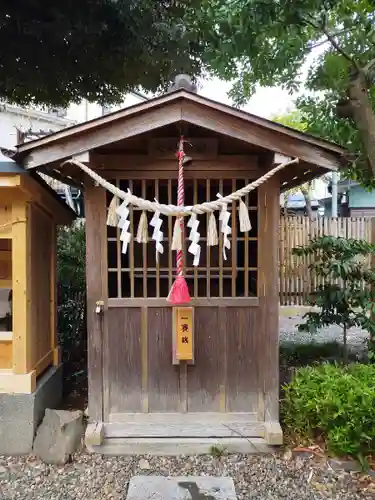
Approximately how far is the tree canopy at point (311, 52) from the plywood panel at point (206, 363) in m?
2.49

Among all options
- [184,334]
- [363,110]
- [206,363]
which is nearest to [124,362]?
[184,334]

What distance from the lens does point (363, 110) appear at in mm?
5199

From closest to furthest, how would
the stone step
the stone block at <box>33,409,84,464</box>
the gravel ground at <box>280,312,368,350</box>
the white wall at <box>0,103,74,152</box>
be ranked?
the stone block at <box>33,409,84,464</box> → the stone step → the gravel ground at <box>280,312,368,350</box> → the white wall at <box>0,103,74,152</box>

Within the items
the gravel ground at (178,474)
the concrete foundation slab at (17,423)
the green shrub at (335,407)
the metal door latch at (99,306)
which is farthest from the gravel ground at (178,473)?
the metal door latch at (99,306)

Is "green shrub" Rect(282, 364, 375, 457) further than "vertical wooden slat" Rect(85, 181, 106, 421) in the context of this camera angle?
No

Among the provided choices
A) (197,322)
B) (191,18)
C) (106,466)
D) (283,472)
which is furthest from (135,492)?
(191,18)

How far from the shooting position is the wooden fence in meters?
7.63

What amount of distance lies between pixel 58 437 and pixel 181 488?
1369mm

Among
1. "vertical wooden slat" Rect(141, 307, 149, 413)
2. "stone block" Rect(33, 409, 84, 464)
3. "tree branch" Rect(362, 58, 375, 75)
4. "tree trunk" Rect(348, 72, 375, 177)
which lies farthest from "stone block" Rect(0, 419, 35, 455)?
"tree branch" Rect(362, 58, 375, 75)

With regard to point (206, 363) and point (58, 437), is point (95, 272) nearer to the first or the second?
point (206, 363)

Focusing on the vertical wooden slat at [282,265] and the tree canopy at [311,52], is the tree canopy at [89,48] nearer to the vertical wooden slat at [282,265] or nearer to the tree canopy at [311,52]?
the tree canopy at [311,52]

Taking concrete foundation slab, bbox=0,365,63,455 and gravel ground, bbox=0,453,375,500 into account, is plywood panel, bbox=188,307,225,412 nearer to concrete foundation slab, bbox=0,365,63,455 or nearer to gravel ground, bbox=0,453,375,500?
gravel ground, bbox=0,453,375,500

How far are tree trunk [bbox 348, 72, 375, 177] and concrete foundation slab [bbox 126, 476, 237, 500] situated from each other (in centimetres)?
404

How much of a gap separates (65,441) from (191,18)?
7.36 metres
